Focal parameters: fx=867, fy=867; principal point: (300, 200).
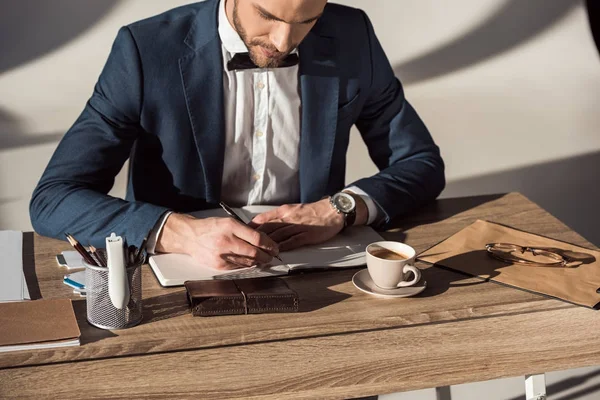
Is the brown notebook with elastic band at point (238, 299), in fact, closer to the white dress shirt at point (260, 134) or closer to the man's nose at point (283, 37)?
the man's nose at point (283, 37)

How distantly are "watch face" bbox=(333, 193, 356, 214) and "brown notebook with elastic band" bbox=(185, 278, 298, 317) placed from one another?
45 cm

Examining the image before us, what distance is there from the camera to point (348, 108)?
2.39 m

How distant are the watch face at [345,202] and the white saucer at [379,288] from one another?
0.31 meters

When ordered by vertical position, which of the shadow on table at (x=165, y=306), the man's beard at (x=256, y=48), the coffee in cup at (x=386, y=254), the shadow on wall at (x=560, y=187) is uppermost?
the man's beard at (x=256, y=48)

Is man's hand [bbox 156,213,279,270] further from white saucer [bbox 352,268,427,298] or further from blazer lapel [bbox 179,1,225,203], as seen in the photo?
blazer lapel [bbox 179,1,225,203]

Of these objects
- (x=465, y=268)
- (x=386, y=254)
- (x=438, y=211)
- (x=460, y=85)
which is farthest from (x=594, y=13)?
(x=386, y=254)

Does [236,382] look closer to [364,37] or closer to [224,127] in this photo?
[224,127]

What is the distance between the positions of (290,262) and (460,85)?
7.46 feet

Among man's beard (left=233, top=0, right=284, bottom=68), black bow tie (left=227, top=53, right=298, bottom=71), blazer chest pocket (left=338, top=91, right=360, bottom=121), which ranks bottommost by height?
blazer chest pocket (left=338, top=91, right=360, bottom=121)

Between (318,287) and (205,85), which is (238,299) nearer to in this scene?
(318,287)

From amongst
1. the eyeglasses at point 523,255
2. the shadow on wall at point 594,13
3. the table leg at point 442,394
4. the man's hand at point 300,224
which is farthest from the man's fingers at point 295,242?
the shadow on wall at point 594,13

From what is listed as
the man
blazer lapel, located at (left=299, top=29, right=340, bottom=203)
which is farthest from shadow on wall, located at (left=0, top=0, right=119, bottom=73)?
blazer lapel, located at (left=299, top=29, right=340, bottom=203)

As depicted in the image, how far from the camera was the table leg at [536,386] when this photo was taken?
5.58 feet

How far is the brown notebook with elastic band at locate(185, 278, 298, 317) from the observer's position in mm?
1599
